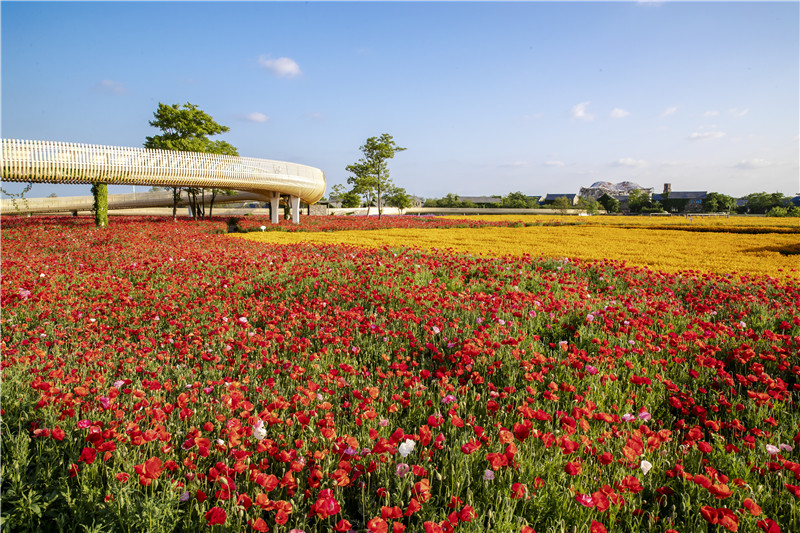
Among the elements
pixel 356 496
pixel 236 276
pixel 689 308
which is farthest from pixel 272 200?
pixel 356 496

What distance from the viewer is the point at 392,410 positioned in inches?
101

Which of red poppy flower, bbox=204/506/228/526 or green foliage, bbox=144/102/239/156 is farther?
green foliage, bbox=144/102/239/156

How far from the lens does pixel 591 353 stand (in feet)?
14.3

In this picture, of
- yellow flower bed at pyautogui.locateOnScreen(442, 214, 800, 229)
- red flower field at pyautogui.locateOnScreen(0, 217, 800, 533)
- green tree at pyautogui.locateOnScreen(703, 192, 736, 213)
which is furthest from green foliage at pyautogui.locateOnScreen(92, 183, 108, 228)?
green tree at pyautogui.locateOnScreen(703, 192, 736, 213)

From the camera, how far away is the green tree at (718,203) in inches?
3173

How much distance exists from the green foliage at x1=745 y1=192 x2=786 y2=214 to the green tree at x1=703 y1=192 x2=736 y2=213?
3097 mm

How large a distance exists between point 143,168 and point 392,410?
2552 centimetres

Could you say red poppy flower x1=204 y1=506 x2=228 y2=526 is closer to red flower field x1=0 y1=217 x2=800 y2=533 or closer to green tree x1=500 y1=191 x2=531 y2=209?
red flower field x1=0 y1=217 x2=800 y2=533

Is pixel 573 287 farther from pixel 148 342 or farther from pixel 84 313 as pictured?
pixel 84 313

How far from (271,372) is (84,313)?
3.81 meters

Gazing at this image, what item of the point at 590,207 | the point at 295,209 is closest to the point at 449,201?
the point at 590,207

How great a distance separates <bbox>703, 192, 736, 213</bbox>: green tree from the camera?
8060 centimetres

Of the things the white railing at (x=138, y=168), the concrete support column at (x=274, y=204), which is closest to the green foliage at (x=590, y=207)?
the concrete support column at (x=274, y=204)

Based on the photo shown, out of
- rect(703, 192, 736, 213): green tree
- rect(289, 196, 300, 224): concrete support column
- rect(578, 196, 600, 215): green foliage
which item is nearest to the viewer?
rect(289, 196, 300, 224): concrete support column
